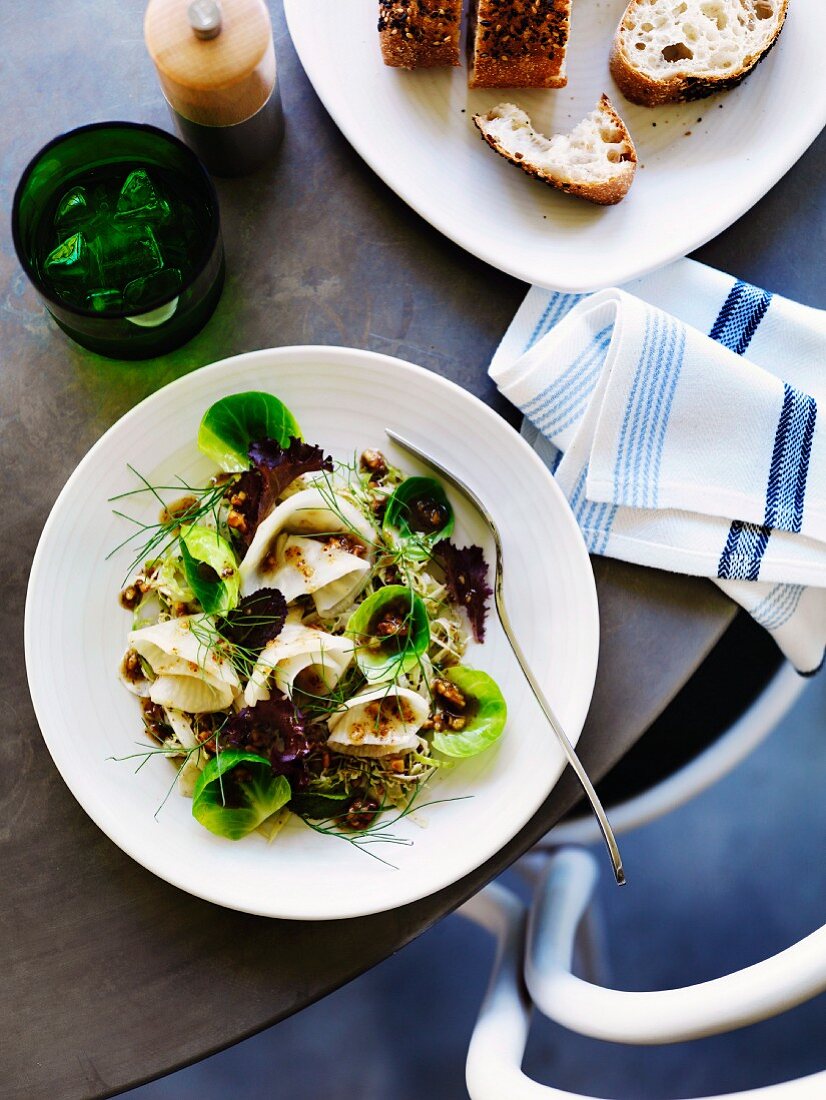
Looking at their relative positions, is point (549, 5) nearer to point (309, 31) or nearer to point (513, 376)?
point (309, 31)

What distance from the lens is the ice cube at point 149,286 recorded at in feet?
3.27

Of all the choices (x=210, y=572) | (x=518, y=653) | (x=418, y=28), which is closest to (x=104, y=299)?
(x=210, y=572)

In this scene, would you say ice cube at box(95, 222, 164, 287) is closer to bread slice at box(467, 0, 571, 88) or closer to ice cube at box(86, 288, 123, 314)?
ice cube at box(86, 288, 123, 314)

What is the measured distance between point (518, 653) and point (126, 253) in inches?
23.0

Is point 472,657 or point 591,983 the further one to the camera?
point 591,983

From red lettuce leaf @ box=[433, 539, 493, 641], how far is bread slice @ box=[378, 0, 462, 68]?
0.56 meters

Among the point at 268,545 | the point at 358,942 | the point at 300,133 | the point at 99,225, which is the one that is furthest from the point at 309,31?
the point at 358,942

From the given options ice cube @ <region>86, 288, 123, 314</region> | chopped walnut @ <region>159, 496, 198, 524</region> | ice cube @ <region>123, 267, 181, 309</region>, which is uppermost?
ice cube @ <region>123, 267, 181, 309</region>

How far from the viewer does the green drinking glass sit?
0.97 metres

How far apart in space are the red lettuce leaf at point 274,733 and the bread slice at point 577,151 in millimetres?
643

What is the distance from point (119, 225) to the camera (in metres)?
1.00

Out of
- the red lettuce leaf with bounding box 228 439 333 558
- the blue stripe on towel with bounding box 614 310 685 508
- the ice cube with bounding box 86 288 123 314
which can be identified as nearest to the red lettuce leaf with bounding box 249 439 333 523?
the red lettuce leaf with bounding box 228 439 333 558

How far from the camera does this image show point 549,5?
1040 millimetres

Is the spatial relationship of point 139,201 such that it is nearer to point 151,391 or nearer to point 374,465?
point 151,391
